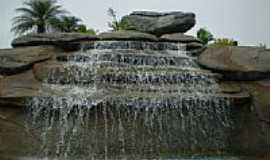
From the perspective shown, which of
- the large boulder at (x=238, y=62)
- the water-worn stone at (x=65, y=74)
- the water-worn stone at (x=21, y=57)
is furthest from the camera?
the water-worn stone at (x=21, y=57)

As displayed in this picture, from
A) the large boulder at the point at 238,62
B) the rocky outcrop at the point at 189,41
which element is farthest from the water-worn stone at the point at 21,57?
the large boulder at the point at 238,62

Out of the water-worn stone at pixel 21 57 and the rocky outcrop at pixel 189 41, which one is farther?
the rocky outcrop at pixel 189 41

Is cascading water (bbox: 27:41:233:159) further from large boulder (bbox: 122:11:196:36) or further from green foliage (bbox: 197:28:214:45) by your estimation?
green foliage (bbox: 197:28:214:45)

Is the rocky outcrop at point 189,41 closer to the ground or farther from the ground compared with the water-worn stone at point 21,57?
farther from the ground

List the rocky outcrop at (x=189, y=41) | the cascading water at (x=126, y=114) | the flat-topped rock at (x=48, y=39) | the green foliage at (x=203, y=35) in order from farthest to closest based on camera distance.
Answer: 1. the green foliage at (x=203, y=35)
2. the rocky outcrop at (x=189, y=41)
3. the flat-topped rock at (x=48, y=39)
4. the cascading water at (x=126, y=114)

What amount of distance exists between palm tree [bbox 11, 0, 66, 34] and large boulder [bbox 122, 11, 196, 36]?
6.89 m

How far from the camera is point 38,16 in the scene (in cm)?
2147

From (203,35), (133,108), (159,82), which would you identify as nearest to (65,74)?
(133,108)

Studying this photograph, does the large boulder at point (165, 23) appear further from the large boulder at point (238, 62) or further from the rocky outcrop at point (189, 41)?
the large boulder at point (238, 62)

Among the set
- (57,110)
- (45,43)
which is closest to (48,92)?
(57,110)

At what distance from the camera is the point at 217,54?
38.1ft

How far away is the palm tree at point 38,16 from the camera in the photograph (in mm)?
20797

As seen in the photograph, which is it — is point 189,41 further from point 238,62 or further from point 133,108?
point 133,108

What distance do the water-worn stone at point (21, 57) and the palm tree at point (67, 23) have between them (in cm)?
810
